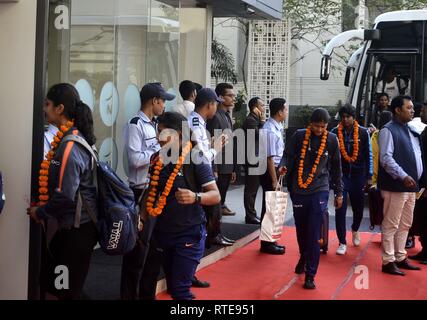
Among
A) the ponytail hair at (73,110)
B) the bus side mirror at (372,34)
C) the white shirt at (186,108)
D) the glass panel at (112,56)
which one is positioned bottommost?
the ponytail hair at (73,110)

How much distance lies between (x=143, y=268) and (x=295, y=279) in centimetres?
235

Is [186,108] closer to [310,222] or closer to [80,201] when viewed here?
[310,222]

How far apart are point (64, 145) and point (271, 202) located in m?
3.36

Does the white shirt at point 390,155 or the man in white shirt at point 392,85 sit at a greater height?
the man in white shirt at point 392,85

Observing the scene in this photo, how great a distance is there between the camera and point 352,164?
8211mm

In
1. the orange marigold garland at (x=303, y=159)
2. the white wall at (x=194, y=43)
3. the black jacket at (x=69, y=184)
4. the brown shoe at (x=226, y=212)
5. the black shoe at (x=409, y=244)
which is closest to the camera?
the black jacket at (x=69, y=184)

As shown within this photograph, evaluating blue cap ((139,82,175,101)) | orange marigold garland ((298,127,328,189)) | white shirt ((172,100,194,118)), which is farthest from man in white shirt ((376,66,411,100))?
blue cap ((139,82,175,101))

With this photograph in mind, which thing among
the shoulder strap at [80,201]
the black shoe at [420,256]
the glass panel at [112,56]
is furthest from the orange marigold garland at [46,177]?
the black shoe at [420,256]

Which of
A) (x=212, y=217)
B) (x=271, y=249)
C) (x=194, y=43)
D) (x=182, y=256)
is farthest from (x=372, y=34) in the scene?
(x=182, y=256)

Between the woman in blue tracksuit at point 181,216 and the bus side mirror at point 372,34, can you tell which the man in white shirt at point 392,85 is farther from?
the woman in blue tracksuit at point 181,216

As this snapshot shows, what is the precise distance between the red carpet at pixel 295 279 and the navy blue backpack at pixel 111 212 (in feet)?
6.14

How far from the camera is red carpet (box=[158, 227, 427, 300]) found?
6.16 meters

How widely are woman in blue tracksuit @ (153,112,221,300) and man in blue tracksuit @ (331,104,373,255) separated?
3.94 m

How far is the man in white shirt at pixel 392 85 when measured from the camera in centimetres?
1256
